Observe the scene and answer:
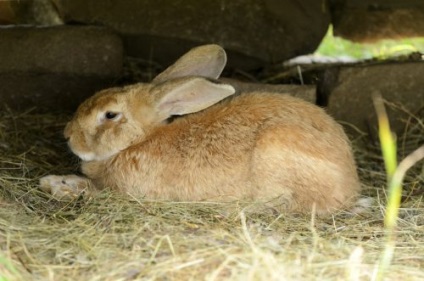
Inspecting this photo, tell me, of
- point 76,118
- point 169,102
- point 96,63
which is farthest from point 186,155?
point 96,63

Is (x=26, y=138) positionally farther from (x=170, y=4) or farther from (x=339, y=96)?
(x=339, y=96)

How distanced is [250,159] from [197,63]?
2.76ft

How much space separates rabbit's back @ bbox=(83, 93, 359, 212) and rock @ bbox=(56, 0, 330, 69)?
5.30 ft

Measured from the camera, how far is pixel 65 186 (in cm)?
444

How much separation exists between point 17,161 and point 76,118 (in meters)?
0.64

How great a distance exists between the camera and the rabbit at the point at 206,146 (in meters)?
4.16

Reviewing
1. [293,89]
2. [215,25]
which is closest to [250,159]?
[293,89]

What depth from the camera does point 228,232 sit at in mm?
3588

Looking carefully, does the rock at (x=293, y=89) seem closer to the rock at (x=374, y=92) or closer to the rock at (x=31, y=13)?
the rock at (x=374, y=92)

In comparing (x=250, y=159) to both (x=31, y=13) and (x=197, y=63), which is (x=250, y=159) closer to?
(x=197, y=63)

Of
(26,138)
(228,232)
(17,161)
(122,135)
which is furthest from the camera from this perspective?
(26,138)

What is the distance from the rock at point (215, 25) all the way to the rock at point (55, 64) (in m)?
0.18

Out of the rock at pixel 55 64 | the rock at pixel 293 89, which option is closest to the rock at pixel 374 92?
the rock at pixel 293 89

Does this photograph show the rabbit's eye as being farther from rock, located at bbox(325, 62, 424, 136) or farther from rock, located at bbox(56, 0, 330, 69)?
rock, located at bbox(325, 62, 424, 136)
